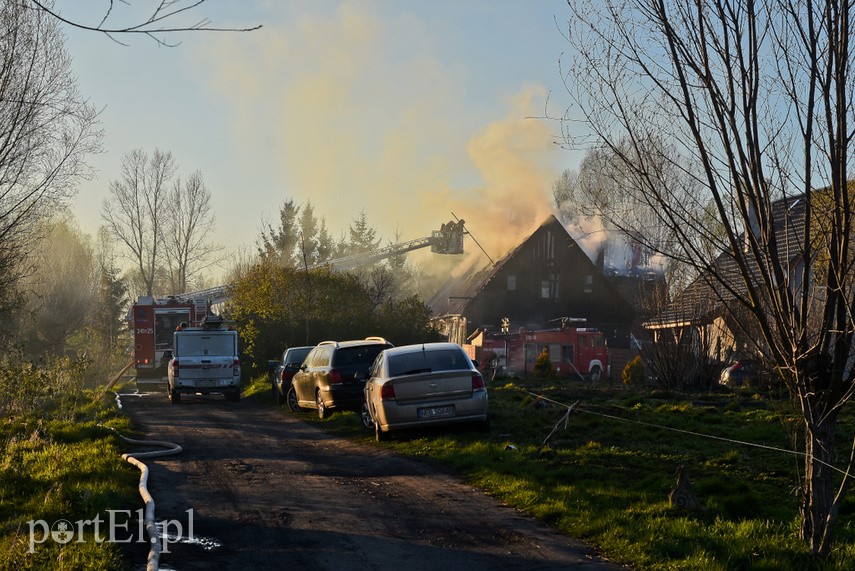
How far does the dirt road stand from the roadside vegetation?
511 millimetres

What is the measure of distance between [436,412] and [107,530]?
8.41 m

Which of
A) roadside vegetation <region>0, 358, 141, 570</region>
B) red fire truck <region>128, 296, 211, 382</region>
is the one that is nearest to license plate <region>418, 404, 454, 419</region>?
roadside vegetation <region>0, 358, 141, 570</region>

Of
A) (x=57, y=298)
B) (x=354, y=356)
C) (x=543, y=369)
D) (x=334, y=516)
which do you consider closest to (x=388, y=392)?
(x=354, y=356)

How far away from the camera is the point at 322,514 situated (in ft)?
33.1

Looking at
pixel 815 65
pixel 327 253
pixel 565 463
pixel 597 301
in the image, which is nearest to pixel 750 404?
pixel 565 463

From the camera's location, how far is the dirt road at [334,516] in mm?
8086

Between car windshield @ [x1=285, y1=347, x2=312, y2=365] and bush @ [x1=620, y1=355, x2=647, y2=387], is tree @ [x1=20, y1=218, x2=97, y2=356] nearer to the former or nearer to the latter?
car windshield @ [x1=285, y1=347, x2=312, y2=365]

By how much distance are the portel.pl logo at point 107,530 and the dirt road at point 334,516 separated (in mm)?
128

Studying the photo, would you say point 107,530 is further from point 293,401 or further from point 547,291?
point 547,291

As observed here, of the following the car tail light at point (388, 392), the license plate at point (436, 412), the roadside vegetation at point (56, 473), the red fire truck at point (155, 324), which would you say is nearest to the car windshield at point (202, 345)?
the roadside vegetation at point (56, 473)

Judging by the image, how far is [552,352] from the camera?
45.4 metres

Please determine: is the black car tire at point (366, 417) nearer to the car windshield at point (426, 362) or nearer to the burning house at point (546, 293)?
the car windshield at point (426, 362)

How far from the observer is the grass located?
26.7 ft

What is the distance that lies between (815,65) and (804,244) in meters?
1.34
